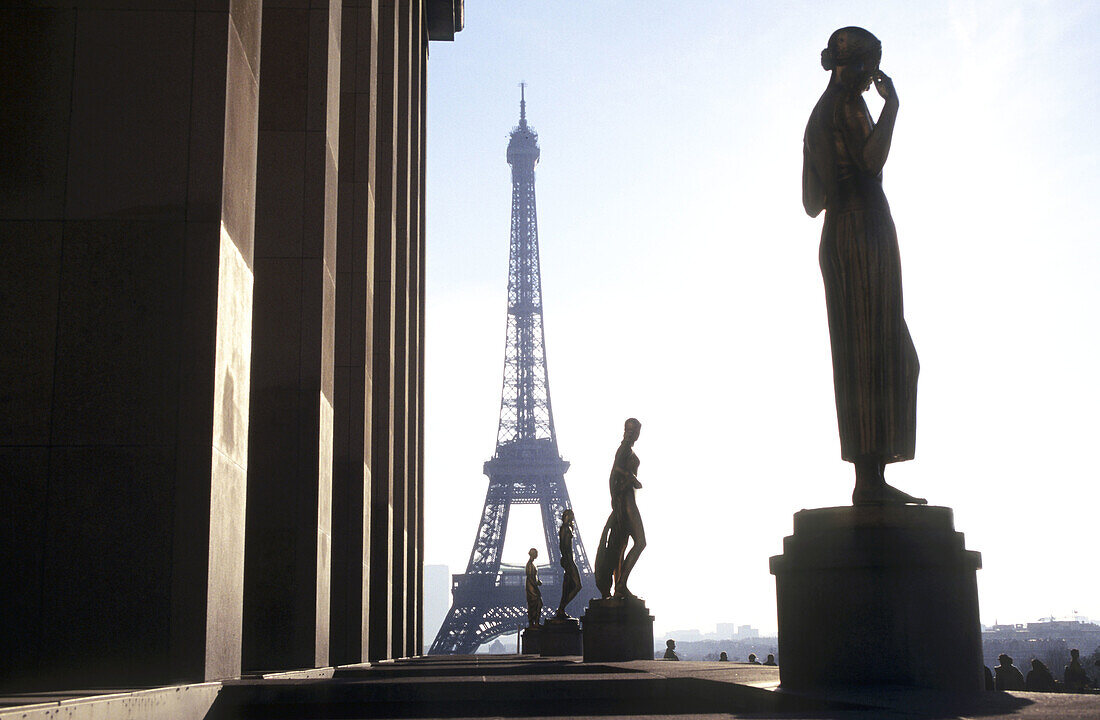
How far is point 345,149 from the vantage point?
1794 cm

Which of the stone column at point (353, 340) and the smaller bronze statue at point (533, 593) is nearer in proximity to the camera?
the stone column at point (353, 340)

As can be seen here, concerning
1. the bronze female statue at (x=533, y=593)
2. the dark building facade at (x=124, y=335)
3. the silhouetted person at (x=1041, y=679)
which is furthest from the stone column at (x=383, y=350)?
the dark building facade at (x=124, y=335)

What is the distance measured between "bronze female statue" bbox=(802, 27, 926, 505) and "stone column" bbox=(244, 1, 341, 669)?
6560 millimetres

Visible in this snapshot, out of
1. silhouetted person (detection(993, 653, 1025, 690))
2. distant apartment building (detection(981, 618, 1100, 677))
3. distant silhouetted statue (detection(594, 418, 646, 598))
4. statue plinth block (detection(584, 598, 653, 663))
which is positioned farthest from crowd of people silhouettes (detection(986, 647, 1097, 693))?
distant apartment building (detection(981, 618, 1100, 677))

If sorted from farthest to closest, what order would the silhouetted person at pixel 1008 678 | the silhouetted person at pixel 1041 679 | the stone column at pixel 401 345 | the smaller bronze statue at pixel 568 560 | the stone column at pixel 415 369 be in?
the stone column at pixel 415 369 → the smaller bronze statue at pixel 568 560 → the stone column at pixel 401 345 → the silhouetted person at pixel 1008 678 → the silhouetted person at pixel 1041 679

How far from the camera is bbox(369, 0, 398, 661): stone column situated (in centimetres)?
2166

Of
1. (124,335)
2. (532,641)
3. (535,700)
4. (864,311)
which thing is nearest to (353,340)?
(124,335)

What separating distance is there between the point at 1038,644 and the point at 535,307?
68.6 metres

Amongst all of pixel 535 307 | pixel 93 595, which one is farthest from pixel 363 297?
pixel 535 307

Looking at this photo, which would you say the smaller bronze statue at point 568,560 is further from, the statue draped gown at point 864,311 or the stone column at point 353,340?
the statue draped gown at point 864,311

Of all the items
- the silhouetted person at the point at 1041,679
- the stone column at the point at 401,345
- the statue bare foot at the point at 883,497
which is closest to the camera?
the statue bare foot at the point at 883,497

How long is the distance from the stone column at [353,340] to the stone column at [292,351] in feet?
12.4

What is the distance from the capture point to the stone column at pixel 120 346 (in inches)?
279

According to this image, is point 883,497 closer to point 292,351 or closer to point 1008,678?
point 292,351
